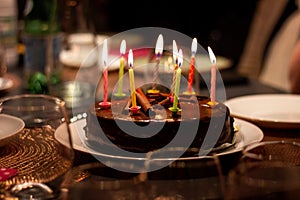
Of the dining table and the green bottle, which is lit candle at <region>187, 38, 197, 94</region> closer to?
the dining table

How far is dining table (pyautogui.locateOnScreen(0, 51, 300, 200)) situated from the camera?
86cm

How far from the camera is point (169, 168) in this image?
0.98 metres

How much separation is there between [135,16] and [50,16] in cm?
273

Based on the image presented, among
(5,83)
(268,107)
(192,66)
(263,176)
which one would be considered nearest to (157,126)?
(192,66)

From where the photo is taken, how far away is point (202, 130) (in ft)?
3.79

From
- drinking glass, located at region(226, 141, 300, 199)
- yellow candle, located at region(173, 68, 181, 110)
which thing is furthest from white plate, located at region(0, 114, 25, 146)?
drinking glass, located at region(226, 141, 300, 199)

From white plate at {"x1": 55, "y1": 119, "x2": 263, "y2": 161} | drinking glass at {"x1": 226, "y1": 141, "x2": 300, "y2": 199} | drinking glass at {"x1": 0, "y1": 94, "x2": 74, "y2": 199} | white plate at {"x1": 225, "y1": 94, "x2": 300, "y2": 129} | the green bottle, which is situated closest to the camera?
drinking glass at {"x1": 226, "y1": 141, "x2": 300, "y2": 199}

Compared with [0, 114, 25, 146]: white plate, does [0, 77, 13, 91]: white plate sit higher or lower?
lower

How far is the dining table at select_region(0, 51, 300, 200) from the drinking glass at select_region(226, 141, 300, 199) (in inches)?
2.1

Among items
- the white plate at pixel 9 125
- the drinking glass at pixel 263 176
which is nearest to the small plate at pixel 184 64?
the white plate at pixel 9 125

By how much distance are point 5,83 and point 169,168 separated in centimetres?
103

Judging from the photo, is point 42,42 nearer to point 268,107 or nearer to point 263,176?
point 268,107

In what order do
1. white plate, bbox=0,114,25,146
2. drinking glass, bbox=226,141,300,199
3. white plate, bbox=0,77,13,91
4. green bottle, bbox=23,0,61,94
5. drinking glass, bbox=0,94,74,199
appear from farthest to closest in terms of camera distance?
green bottle, bbox=23,0,61,94 < white plate, bbox=0,77,13,91 < white plate, bbox=0,114,25,146 < drinking glass, bbox=0,94,74,199 < drinking glass, bbox=226,141,300,199

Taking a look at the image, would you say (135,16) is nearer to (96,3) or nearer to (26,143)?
(96,3)
